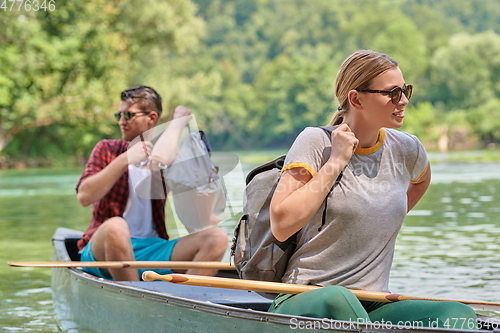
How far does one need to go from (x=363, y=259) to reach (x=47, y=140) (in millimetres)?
39206

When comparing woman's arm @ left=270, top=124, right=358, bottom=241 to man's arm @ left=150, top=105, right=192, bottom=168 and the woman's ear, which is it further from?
man's arm @ left=150, top=105, right=192, bottom=168

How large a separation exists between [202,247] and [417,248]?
5.13m

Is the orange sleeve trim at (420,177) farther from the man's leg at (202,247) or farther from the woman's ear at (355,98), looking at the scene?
the man's leg at (202,247)

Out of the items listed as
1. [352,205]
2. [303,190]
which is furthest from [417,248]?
[303,190]

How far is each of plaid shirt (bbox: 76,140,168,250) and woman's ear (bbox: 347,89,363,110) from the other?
2.20 meters

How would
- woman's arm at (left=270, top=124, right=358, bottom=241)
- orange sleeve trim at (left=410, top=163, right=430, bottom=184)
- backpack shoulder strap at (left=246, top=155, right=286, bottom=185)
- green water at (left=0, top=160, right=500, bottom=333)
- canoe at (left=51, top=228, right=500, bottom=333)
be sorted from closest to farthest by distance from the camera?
woman's arm at (left=270, top=124, right=358, bottom=241)
canoe at (left=51, top=228, right=500, bottom=333)
backpack shoulder strap at (left=246, top=155, right=286, bottom=185)
orange sleeve trim at (left=410, top=163, right=430, bottom=184)
green water at (left=0, top=160, right=500, bottom=333)

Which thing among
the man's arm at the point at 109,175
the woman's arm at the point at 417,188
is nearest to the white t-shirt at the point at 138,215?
the man's arm at the point at 109,175

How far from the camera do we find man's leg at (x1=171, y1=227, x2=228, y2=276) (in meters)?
4.90

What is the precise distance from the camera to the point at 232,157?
179 inches

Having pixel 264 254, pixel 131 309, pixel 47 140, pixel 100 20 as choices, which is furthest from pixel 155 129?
pixel 47 140

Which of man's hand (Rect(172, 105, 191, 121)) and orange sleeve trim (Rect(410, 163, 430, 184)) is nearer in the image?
orange sleeve trim (Rect(410, 163, 430, 184))

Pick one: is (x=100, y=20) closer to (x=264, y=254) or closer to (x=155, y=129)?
(x=155, y=129)

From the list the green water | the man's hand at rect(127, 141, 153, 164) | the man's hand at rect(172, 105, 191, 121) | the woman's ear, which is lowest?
the green water

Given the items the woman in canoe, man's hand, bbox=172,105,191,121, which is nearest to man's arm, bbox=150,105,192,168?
man's hand, bbox=172,105,191,121
